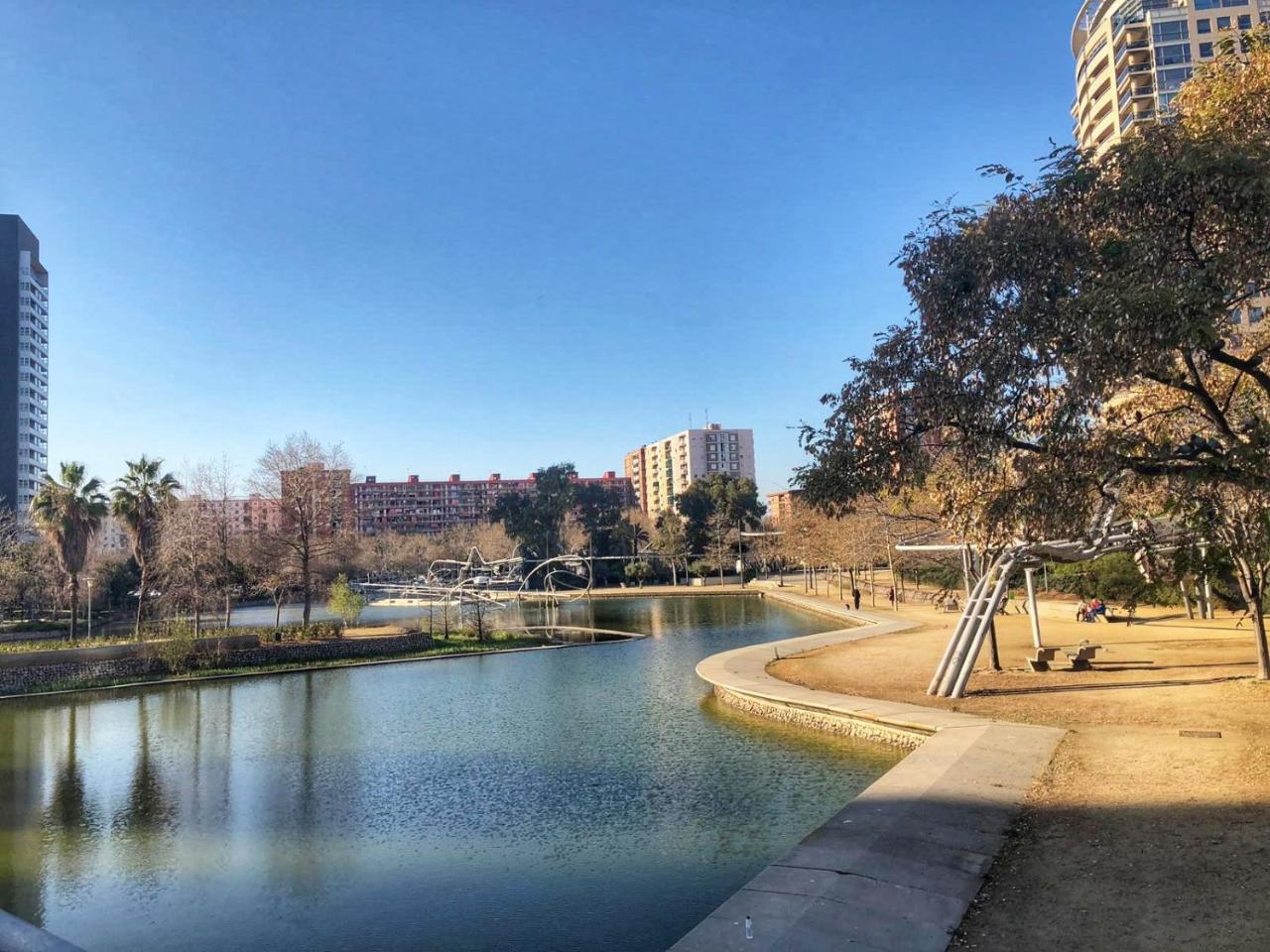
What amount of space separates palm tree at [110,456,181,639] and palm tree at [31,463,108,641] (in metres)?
2.67

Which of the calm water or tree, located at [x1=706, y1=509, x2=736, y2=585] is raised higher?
tree, located at [x1=706, y1=509, x2=736, y2=585]

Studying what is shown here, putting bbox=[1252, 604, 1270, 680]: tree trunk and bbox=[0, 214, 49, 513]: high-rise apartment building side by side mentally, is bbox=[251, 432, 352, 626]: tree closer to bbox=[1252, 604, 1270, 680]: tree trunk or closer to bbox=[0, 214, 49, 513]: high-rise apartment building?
bbox=[1252, 604, 1270, 680]: tree trunk

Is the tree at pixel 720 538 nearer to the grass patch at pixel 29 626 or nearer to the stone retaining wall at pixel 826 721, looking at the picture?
the grass patch at pixel 29 626

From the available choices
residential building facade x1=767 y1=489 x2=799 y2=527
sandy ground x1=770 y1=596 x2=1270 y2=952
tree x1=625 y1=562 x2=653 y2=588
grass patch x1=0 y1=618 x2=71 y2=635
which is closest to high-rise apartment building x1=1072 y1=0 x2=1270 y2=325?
residential building facade x1=767 y1=489 x2=799 y2=527

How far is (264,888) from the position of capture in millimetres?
10516

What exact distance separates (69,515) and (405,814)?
35764 mm

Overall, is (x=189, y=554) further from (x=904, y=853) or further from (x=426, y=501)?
(x=426, y=501)

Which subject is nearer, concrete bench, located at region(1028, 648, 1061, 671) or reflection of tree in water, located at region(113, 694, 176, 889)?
reflection of tree in water, located at region(113, 694, 176, 889)

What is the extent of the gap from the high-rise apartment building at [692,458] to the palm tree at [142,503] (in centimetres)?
11729

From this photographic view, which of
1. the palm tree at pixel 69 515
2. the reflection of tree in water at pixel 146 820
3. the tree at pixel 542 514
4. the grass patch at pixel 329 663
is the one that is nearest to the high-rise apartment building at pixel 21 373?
the tree at pixel 542 514

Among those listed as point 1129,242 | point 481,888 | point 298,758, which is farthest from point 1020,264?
point 298,758

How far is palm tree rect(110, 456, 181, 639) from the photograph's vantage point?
38906mm

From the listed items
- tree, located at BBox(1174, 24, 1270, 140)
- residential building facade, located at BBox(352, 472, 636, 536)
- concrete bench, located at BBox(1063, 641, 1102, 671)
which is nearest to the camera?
tree, located at BBox(1174, 24, 1270, 140)

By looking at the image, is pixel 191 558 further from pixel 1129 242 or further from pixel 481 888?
pixel 1129 242
